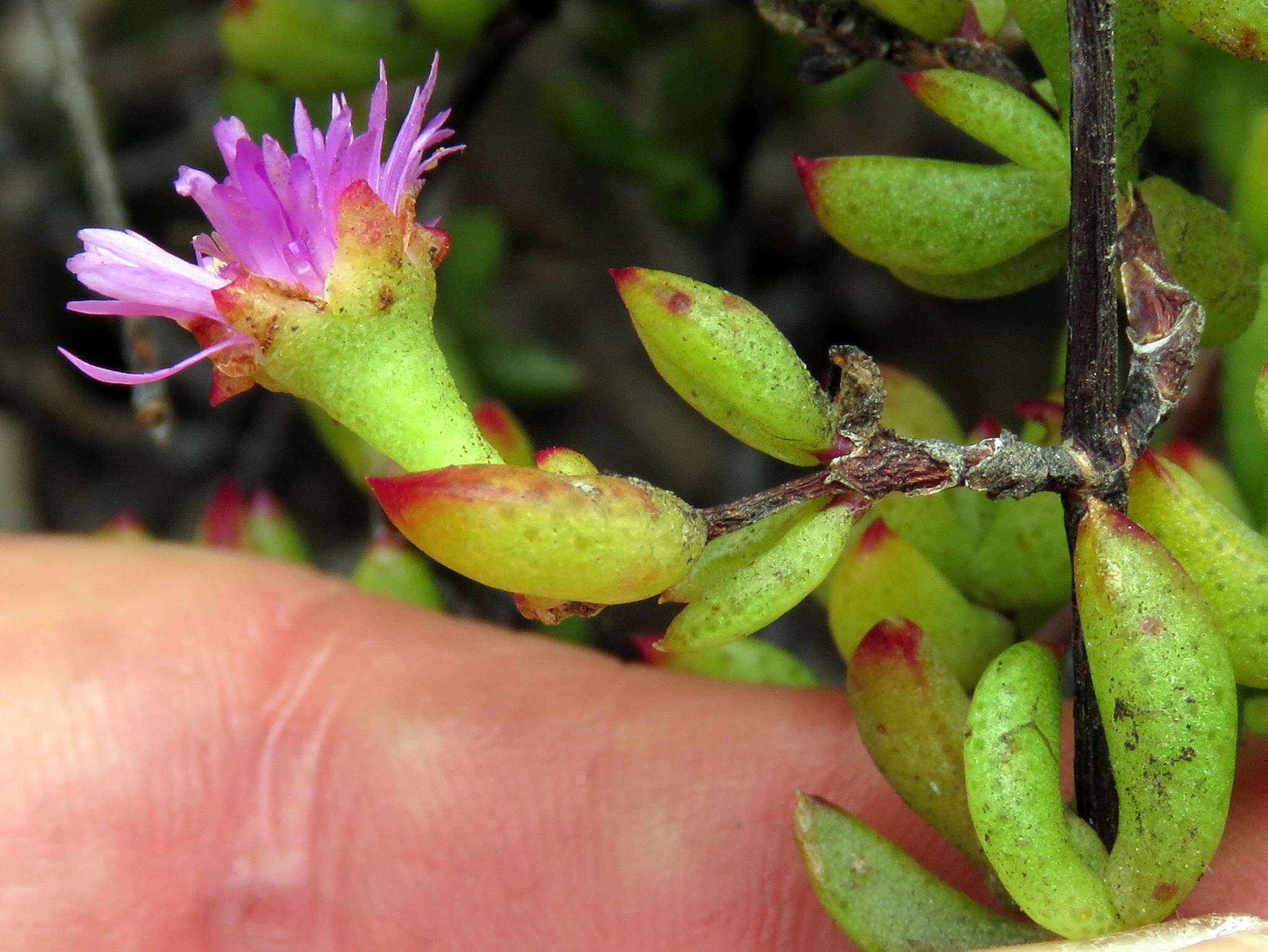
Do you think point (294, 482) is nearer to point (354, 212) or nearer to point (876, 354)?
point (876, 354)

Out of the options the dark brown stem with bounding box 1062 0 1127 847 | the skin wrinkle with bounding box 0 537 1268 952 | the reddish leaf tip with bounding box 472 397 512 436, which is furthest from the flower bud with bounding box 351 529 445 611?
the dark brown stem with bounding box 1062 0 1127 847

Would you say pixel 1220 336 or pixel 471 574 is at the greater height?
pixel 1220 336

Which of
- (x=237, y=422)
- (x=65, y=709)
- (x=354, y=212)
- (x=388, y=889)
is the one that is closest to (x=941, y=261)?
(x=354, y=212)

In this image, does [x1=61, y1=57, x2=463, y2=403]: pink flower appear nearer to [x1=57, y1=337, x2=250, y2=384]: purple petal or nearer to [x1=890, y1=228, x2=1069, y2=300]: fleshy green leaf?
[x1=57, y1=337, x2=250, y2=384]: purple petal

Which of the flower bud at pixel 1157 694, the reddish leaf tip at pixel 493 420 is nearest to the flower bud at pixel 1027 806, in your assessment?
the flower bud at pixel 1157 694

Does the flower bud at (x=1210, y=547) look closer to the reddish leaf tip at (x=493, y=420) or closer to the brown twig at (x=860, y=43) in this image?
the brown twig at (x=860, y=43)

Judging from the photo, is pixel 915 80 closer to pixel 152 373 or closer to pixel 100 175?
pixel 152 373

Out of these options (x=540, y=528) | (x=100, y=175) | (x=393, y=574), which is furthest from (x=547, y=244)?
(x=540, y=528)
